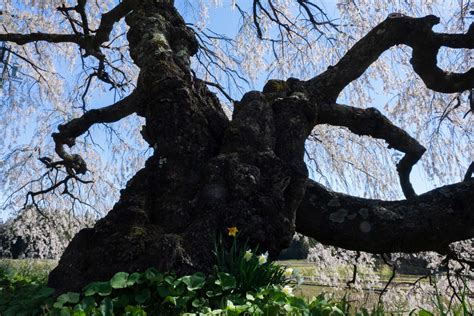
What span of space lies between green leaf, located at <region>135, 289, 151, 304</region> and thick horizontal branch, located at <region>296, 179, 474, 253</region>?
1.52 meters

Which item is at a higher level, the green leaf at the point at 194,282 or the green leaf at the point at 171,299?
the green leaf at the point at 194,282

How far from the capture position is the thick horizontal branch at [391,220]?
3.10 m

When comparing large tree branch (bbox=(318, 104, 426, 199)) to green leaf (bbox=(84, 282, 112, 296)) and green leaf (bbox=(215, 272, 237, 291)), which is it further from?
green leaf (bbox=(84, 282, 112, 296))

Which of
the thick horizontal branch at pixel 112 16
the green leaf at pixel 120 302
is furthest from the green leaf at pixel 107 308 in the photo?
the thick horizontal branch at pixel 112 16

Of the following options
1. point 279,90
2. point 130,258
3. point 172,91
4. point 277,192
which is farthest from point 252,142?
point 130,258

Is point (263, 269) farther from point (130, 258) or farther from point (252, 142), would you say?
point (252, 142)

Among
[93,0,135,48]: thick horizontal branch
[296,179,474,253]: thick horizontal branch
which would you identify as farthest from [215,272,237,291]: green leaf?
[93,0,135,48]: thick horizontal branch

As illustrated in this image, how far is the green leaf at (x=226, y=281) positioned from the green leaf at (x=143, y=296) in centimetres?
29

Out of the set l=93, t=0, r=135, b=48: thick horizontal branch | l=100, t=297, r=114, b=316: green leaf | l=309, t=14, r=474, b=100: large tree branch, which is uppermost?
l=93, t=0, r=135, b=48: thick horizontal branch

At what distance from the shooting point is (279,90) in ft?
12.0

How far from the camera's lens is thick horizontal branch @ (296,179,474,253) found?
310 cm

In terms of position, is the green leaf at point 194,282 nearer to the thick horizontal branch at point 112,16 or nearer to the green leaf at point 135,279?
the green leaf at point 135,279

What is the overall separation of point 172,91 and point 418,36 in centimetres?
221

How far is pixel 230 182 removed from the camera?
263 cm
